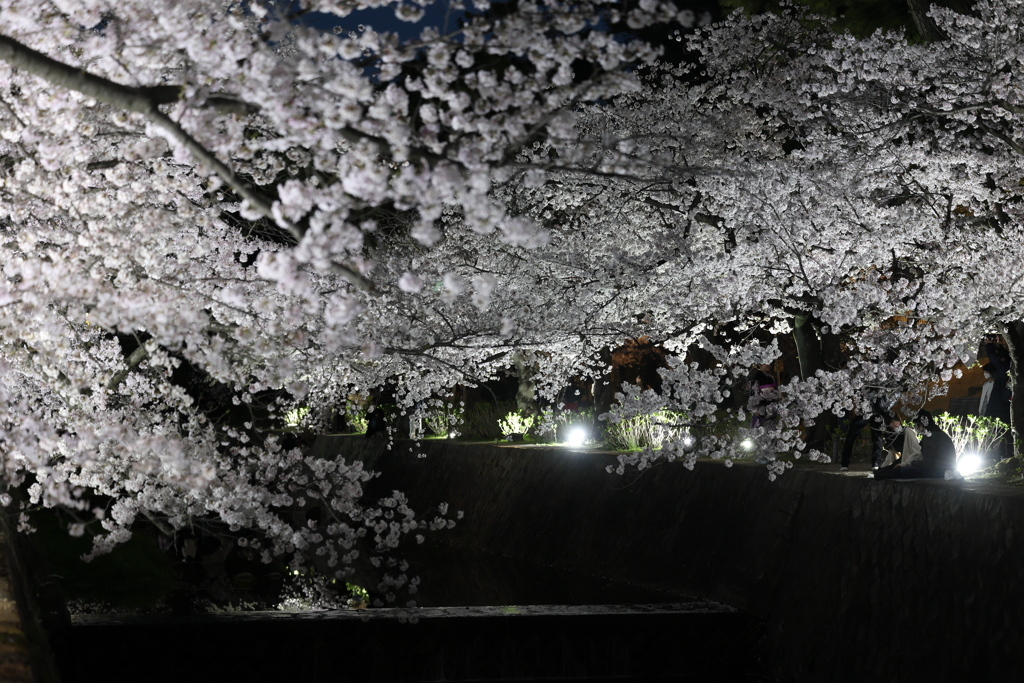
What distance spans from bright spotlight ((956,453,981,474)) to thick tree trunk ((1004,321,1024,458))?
1074 mm

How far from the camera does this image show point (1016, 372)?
13.4 metres

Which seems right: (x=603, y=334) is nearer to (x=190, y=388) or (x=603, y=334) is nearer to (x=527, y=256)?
(x=527, y=256)

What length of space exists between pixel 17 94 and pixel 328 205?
439cm

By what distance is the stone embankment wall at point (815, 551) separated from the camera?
9.09 metres

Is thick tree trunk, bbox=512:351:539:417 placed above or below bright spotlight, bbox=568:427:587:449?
above

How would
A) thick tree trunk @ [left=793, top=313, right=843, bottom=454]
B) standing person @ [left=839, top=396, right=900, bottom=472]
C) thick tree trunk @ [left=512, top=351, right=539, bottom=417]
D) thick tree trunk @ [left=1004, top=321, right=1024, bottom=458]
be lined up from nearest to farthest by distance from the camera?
1. standing person @ [left=839, top=396, right=900, bottom=472]
2. thick tree trunk @ [left=1004, top=321, right=1024, bottom=458]
3. thick tree trunk @ [left=793, top=313, right=843, bottom=454]
4. thick tree trunk @ [left=512, top=351, right=539, bottom=417]

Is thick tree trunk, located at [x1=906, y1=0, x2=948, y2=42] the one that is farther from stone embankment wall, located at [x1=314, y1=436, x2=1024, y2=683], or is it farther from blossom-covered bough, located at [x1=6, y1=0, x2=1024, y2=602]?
stone embankment wall, located at [x1=314, y1=436, x2=1024, y2=683]

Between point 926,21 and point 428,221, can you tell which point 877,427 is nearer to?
point 926,21

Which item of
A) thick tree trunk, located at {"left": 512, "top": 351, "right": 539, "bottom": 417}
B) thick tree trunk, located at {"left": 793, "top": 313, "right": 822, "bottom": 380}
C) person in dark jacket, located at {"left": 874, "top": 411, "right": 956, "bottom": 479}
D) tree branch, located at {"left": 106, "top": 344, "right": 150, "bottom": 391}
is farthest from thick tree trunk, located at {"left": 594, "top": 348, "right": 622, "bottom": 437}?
tree branch, located at {"left": 106, "top": 344, "right": 150, "bottom": 391}

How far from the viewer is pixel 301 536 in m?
8.61

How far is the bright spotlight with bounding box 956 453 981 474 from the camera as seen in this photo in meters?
11.8

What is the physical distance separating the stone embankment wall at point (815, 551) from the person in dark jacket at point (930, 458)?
34cm

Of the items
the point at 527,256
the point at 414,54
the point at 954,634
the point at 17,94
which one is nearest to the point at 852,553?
the point at 954,634

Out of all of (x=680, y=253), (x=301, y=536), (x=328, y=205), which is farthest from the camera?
(x=680, y=253)
